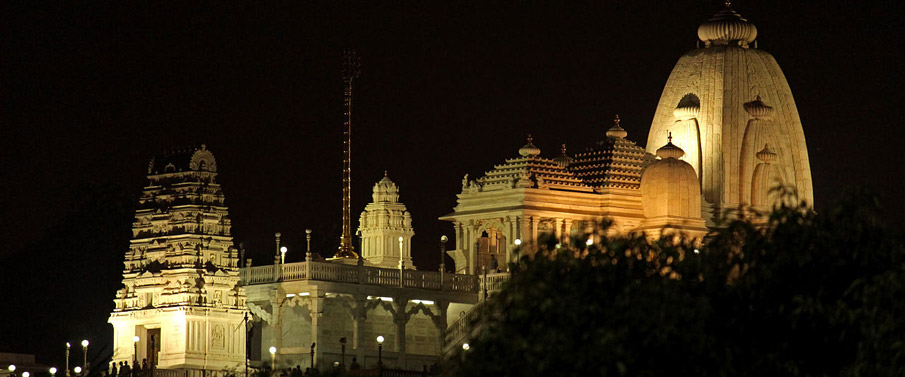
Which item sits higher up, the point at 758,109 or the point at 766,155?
the point at 758,109

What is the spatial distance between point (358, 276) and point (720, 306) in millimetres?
33414

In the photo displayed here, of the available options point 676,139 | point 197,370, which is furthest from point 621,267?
point 676,139

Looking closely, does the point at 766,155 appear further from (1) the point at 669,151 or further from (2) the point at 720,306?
(2) the point at 720,306

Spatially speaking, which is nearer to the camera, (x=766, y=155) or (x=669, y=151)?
(x=669, y=151)

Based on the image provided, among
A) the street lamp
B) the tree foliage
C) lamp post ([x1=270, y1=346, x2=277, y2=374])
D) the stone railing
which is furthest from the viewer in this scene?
the stone railing

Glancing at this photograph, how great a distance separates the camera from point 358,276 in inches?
2729

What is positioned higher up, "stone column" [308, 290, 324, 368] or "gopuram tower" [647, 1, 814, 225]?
"gopuram tower" [647, 1, 814, 225]

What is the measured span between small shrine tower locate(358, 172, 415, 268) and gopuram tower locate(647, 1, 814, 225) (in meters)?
10.00

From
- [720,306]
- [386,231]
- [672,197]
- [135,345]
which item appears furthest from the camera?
[386,231]

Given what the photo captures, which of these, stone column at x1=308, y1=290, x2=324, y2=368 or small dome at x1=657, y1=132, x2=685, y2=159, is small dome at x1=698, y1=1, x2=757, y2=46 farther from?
stone column at x1=308, y1=290, x2=324, y2=368

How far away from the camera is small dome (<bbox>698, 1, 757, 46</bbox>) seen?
8288 cm

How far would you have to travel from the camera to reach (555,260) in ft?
122

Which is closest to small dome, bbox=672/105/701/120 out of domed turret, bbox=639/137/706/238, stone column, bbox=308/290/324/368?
domed turret, bbox=639/137/706/238

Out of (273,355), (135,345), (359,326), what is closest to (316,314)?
(359,326)
